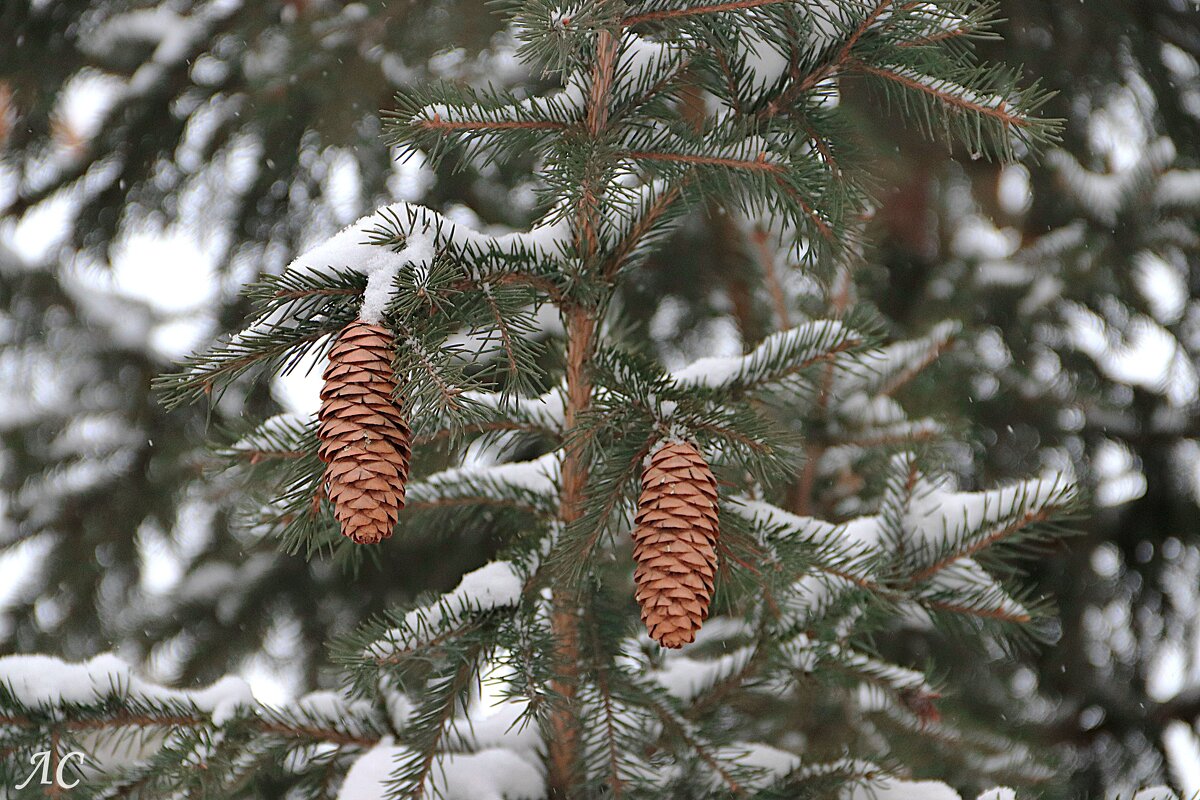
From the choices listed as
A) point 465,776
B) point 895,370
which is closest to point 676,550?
point 465,776

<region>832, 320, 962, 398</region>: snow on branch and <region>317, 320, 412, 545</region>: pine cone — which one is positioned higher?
<region>317, 320, 412, 545</region>: pine cone

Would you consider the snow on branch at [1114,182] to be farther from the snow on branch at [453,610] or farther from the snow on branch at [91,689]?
the snow on branch at [91,689]

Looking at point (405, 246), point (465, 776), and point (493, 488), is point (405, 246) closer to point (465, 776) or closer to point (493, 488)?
point (493, 488)

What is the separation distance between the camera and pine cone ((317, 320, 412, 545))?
95 cm

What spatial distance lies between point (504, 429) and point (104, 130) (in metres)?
1.93

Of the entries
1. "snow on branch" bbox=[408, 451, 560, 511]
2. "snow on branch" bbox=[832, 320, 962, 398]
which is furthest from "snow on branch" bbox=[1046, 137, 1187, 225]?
"snow on branch" bbox=[408, 451, 560, 511]

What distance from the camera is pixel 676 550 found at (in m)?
1.01

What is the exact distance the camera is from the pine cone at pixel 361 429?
0.95 metres

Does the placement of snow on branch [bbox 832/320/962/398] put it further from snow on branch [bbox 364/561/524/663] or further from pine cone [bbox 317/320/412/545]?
pine cone [bbox 317/320/412/545]

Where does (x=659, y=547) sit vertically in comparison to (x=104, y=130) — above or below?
above

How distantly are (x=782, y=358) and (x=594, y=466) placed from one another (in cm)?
27

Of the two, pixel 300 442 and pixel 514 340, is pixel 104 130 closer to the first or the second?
pixel 300 442

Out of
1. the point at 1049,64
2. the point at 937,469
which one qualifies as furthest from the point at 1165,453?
the point at 937,469

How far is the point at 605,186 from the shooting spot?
3.37ft
